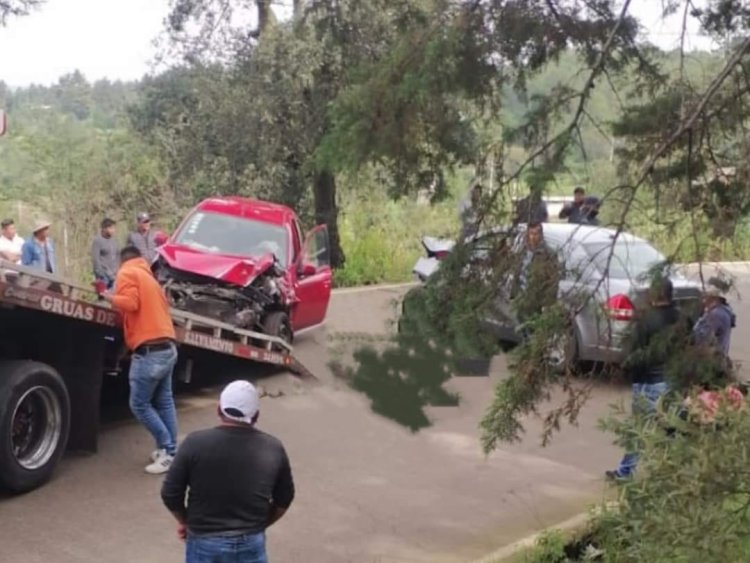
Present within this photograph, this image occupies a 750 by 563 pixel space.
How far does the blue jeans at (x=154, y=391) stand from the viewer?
845 cm

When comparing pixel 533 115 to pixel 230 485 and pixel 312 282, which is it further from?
pixel 312 282

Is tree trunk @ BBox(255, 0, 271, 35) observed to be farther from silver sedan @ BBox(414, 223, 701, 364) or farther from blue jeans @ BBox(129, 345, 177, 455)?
silver sedan @ BBox(414, 223, 701, 364)

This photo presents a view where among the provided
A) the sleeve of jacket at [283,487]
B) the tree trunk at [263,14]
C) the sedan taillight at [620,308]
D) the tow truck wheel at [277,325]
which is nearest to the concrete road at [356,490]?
the sedan taillight at [620,308]

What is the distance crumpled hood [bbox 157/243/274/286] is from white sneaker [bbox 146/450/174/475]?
145 inches

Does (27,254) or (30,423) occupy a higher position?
(27,254)

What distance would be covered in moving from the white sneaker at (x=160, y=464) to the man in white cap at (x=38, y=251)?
5.71 metres

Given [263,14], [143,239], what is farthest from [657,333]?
[263,14]

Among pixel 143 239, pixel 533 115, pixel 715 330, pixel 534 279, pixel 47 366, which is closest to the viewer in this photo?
pixel 534 279

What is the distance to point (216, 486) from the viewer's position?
5004 mm

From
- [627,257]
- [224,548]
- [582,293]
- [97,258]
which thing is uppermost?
[627,257]

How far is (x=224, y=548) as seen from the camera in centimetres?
506

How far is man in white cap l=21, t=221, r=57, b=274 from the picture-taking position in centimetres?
1383

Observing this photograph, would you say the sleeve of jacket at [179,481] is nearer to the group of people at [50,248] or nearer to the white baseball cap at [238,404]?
the white baseball cap at [238,404]

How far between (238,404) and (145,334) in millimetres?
3522
